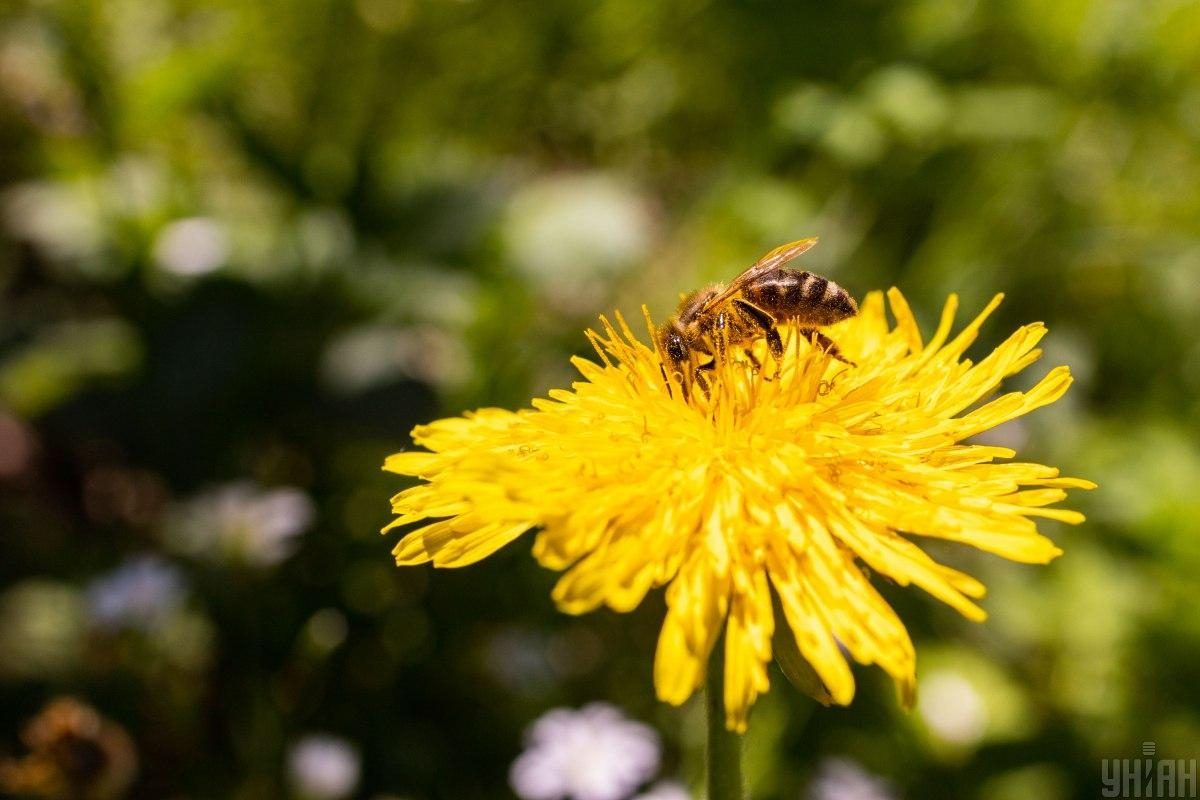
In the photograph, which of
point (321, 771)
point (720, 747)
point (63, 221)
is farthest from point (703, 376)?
point (63, 221)

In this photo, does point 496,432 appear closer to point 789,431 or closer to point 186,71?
point 789,431

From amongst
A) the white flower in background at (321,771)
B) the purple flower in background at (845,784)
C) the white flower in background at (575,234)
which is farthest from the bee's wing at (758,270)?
the white flower in background at (575,234)

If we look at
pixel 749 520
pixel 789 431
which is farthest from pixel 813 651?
pixel 789 431

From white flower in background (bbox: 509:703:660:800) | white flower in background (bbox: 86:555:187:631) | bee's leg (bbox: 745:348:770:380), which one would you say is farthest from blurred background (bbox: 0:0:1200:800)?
bee's leg (bbox: 745:348:770:380)

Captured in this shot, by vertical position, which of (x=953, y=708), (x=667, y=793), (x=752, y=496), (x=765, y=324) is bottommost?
(x=667, y=793)

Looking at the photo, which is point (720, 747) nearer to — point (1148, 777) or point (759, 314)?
point (759, 314)
